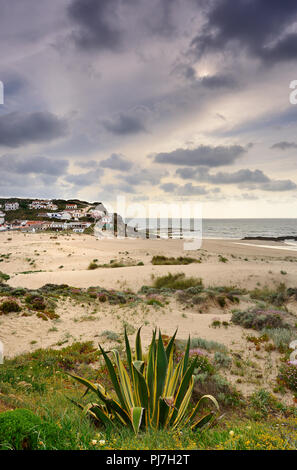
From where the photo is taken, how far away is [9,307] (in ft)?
38.4

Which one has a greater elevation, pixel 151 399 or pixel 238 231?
pixel 238 231

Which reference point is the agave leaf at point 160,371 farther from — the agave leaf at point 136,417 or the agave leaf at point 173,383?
the agave leaf at point 136,417

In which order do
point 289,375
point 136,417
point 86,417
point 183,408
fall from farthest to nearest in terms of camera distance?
point 289,375 → point 183,408 → point 86,417 → point 136,417

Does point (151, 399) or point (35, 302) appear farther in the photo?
point (35, 302)

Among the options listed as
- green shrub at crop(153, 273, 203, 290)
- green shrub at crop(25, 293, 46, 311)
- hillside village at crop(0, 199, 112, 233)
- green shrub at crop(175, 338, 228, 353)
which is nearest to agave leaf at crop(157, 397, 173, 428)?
green shrub at crop(175, 338, 228, 353)

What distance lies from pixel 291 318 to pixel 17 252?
3419cm

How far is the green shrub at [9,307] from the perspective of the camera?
11605 millimetres

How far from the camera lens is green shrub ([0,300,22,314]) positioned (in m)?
11.6

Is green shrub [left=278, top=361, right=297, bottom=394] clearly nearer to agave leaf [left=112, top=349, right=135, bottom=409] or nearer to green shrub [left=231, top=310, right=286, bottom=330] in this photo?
green shrub [left=231, top=310, right=286, bottom=330]

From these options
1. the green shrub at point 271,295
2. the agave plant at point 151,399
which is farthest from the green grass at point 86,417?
the green shrub at point 271,295

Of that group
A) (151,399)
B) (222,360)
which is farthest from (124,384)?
(222,360)

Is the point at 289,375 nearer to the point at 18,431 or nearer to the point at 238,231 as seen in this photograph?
the point at 18,431
